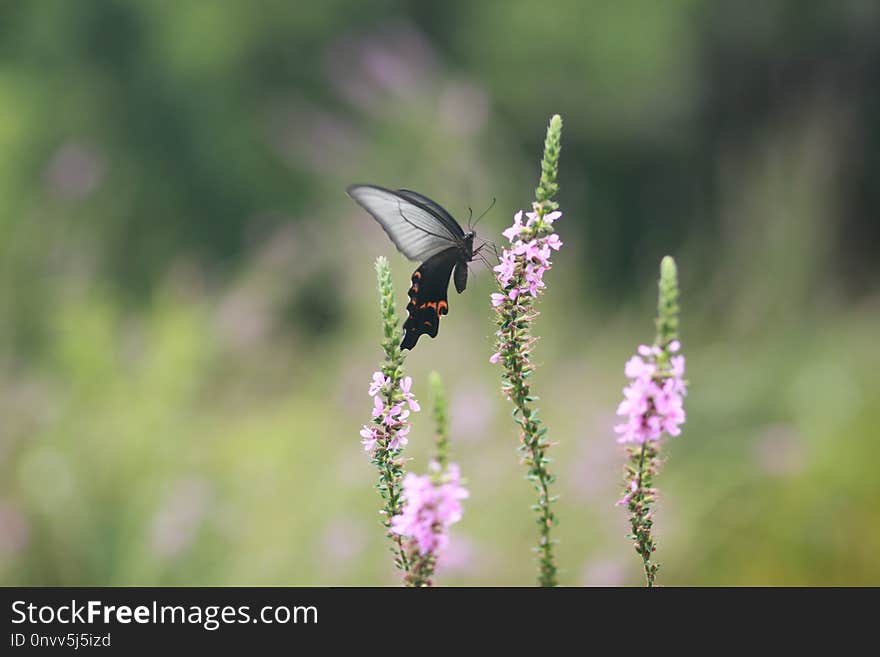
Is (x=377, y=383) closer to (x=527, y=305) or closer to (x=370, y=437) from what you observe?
(x=370, y=437)

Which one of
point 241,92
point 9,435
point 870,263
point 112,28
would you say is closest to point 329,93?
point 241,92

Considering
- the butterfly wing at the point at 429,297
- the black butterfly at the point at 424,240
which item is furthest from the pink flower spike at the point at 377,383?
the black butterfly at the point at 424,240

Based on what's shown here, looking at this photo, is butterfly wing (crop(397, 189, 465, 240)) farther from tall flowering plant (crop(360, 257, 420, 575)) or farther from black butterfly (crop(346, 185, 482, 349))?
tall flowering plant (crop(360, 257, 420, 575))

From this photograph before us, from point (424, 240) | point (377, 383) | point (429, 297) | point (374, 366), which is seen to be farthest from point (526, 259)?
point (374, 366)

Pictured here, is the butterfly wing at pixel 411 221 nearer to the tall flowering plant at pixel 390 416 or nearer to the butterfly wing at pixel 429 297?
the butterfly wing at pixel 429 297
